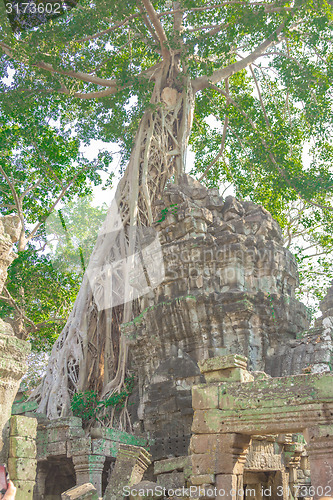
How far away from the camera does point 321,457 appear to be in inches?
164

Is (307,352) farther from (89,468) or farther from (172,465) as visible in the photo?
(89,468)

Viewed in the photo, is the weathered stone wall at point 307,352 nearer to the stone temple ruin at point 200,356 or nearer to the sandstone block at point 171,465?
the stone temple ruin at point 200,356

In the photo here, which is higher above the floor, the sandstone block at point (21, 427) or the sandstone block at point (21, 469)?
the sandstone block at point (21, 427)

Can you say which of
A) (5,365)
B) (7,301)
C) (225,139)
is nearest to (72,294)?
(7,301)

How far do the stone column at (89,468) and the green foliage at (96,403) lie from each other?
1.77 metres

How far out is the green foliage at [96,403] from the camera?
29.6 feet

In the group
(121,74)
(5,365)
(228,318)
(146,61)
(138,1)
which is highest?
(146,61)

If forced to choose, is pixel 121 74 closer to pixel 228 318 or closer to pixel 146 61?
pixel 146 61

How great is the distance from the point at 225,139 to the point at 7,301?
7322mm

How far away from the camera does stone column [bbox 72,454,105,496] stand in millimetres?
7094

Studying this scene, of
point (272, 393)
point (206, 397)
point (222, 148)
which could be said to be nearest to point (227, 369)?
point (206, 397)

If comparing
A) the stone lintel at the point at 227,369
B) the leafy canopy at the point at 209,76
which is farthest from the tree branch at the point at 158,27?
the stone lintel at the point at 227,369

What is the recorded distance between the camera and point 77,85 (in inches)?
483

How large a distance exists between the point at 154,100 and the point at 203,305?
5.96 m
